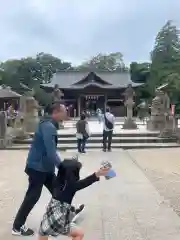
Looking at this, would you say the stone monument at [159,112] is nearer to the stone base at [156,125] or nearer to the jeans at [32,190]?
the stone base at [156,125]

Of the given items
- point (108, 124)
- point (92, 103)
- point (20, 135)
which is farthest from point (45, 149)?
point (92, 103)

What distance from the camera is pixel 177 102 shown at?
4322 centimetres

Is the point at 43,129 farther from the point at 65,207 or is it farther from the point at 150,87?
the point at 150,87

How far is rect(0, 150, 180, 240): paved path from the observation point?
4.57 metres

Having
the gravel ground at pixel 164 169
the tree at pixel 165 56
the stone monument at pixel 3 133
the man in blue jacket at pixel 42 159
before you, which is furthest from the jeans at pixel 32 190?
the tree at pixel 165 56

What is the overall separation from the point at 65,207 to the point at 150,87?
143 ft

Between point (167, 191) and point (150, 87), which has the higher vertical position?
point (150, 87)

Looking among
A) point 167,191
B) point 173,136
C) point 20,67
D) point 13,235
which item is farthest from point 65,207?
point 20,67

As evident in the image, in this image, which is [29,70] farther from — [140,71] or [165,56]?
[165,56]

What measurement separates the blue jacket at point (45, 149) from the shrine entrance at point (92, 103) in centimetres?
4171

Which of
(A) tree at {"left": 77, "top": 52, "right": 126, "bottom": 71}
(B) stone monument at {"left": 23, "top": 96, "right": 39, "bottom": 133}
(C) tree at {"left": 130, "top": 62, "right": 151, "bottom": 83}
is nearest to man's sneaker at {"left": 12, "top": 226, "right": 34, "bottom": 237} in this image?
(B) stone monument at {"left": 23, "top": 96, "right": 39, "bottom": 133}

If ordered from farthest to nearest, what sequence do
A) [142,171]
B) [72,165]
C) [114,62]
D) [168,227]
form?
[114,62] → [142,171] → [168,227] → [72,165]

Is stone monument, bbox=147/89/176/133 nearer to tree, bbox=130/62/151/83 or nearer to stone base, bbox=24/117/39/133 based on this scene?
stone base, bbox=24/117/39/133

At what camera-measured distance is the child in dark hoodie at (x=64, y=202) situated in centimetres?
337
